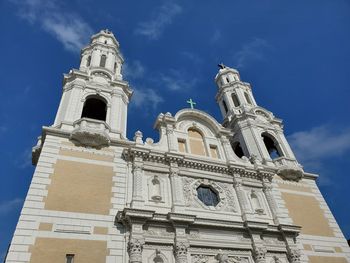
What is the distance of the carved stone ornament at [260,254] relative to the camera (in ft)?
52.5

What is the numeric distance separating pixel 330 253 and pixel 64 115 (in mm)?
19654

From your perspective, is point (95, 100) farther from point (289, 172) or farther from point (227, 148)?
point (289, 172)

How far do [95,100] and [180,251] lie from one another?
13664 millimetres

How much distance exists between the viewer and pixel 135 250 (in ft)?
45.1

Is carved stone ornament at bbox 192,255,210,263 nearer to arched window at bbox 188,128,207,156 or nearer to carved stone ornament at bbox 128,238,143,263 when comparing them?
carved stone ornament at bbox 128,238,143,263

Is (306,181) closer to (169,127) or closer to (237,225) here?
(237,225)

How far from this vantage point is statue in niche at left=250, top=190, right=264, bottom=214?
19.0 m

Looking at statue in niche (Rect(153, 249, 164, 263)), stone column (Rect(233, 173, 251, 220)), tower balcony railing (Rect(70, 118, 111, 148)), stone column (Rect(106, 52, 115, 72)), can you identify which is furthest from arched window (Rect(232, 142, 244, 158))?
statue in niche (Rect(153, 249, 164, 263))

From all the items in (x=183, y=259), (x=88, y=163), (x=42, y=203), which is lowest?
(x=183, y=259)

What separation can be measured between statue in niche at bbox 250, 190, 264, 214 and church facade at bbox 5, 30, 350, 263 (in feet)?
0.23

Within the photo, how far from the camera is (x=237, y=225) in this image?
16.8 meters

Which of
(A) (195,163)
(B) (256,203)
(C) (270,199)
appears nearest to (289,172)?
(C) (270,199)

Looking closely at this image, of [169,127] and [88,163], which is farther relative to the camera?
[169,127]

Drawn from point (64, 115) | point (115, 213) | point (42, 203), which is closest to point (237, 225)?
point (115, 213)
